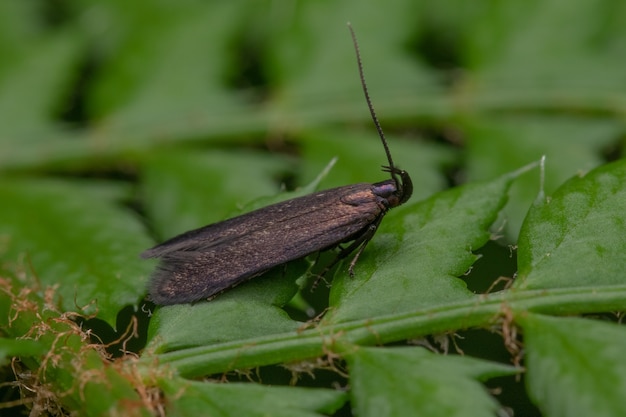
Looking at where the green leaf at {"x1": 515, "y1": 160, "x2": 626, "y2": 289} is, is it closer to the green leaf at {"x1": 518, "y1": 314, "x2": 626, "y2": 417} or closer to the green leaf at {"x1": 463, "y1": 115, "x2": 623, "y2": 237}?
the green leaf at {"x1": 518, "y1": 314, "x2": 626, "y2": 417}

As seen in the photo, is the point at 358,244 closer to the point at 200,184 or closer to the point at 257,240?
the point at 257,240

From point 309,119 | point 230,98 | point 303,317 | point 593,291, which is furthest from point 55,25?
point 593,291

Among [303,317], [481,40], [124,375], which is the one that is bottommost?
[303,317]

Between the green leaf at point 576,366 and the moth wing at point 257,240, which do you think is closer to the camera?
the green leaf at point 576,366

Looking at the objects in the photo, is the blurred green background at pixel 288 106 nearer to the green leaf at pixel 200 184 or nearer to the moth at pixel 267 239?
the green leaf at pixel 200 184

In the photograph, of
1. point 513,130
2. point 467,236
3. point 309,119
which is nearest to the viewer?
point 467,236

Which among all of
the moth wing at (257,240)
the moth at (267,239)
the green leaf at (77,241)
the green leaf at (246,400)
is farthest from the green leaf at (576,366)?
the green leaf at (77,241)

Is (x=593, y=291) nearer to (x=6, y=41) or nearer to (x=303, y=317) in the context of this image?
(x=303, y=317)
